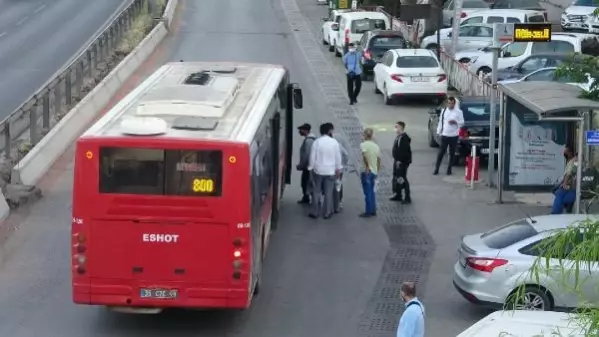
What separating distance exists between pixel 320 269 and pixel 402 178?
4597 mm

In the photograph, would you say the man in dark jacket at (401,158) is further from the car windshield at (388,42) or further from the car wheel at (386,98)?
the car windshield at (388,42)

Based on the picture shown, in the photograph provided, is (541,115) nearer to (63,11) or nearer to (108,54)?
(108,54)

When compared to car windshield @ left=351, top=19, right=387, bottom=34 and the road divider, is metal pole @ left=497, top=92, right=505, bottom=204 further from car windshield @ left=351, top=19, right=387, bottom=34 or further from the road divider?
car windshield @ left=351, top=19, right=387, bottom=34

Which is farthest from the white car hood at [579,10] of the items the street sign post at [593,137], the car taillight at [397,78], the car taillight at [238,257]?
the car taillight at [238,257]

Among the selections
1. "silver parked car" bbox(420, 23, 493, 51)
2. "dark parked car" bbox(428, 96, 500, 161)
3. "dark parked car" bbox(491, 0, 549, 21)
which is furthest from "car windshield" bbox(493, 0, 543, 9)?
"dark parked car" bbox(428, 96, 500, 161)

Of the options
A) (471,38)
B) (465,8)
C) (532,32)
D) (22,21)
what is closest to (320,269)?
(532,32)

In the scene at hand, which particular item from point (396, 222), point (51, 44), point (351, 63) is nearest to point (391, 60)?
point (351, 63)

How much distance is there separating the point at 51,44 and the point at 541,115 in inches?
1136

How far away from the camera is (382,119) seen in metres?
30.0

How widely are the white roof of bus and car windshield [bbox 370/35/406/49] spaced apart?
2065 centimetres

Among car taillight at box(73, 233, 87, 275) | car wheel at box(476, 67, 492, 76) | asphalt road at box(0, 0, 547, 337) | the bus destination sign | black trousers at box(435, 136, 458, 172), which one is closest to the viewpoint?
car taillight at box(73, 233, 87, 275)

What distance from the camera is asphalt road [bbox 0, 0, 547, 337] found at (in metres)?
14.1

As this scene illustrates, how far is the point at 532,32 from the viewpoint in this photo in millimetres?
21641

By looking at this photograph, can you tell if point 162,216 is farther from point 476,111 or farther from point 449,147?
point 476,111
